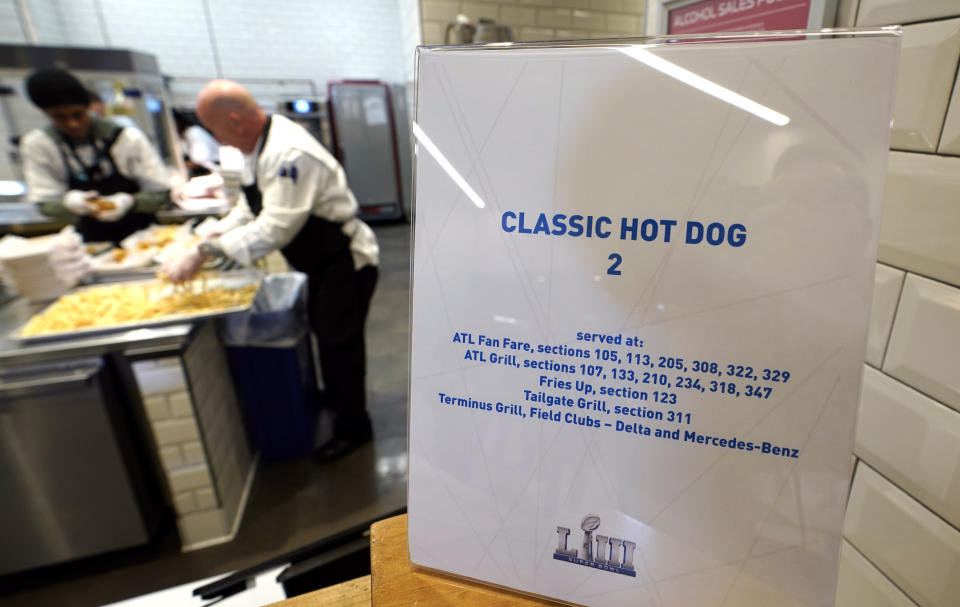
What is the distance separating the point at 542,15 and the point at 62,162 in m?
3.22

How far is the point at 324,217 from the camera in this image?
6.84 ft

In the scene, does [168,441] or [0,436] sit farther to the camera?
[168,441]

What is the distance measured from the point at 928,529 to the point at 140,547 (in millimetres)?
2442

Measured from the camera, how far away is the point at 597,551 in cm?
49

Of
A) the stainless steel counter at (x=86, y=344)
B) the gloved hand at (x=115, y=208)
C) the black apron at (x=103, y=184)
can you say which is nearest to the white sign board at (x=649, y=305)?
the stainless steel counter at (x=86, y=344)

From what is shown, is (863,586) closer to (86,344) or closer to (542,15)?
(86,344)

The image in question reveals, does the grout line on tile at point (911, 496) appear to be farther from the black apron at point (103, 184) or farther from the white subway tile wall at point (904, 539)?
the black apron at point (103, 184)

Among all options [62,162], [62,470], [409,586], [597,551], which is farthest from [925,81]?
[62,162]

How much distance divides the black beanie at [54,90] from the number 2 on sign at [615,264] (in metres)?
3.20

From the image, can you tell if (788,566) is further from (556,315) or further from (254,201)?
(254,201)

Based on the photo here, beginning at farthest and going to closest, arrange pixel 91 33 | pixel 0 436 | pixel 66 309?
pixel 91 33 → pixel 66 309 → pixel 0 436

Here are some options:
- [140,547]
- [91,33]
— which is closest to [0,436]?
[140,547]

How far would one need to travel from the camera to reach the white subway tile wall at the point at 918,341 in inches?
25.5

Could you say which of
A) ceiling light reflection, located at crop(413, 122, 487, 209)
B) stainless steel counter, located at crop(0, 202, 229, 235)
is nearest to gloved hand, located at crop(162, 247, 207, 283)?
stainless steel counter, located at crop(0, 202, 229, 235)
